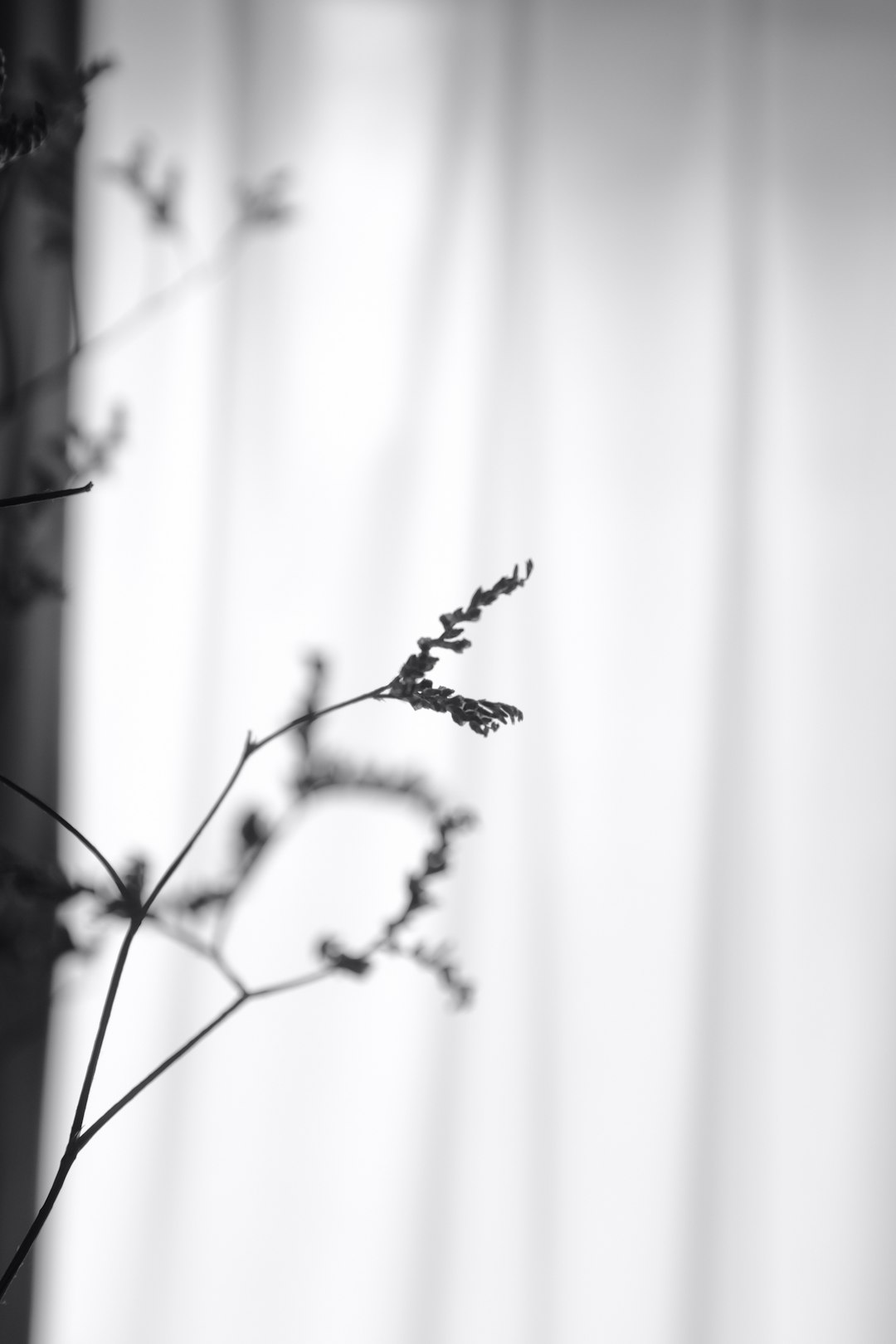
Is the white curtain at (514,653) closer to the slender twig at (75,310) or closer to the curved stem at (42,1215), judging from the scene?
the slender twig at (75,310)

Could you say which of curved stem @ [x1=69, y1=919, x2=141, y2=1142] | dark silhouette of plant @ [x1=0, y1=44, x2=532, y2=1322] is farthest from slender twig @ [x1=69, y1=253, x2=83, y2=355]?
curved stem @ [x1=69, y1=919, x2=141, y2=1142]

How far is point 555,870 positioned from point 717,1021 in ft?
0.96

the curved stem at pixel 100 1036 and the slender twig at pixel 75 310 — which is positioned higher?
the slender twig at pixel 75 310

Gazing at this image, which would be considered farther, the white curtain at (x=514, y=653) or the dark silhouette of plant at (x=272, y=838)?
the white curtain at (x=514, y=653)

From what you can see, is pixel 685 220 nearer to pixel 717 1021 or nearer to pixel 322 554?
pixel 322 554

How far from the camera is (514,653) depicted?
4.36ft

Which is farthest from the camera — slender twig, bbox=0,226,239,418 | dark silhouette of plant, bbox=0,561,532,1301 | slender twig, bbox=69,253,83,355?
slender twig, bbox=0,226,239,418

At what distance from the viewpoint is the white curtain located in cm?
128

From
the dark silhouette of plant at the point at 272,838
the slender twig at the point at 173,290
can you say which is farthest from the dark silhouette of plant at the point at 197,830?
the slender twig at the point at 173,290

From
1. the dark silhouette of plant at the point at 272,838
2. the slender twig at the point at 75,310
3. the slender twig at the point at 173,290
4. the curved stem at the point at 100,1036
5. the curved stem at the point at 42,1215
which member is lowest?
the curved stem at the point at 42,1215

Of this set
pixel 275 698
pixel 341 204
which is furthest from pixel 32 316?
pixel 275 698

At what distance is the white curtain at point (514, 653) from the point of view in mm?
1282

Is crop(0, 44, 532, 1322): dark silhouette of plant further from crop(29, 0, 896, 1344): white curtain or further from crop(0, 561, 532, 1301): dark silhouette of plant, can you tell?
crop(29, 0, 896, 1344): white curtain

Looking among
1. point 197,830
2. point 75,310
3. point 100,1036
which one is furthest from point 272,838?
point 75,310
